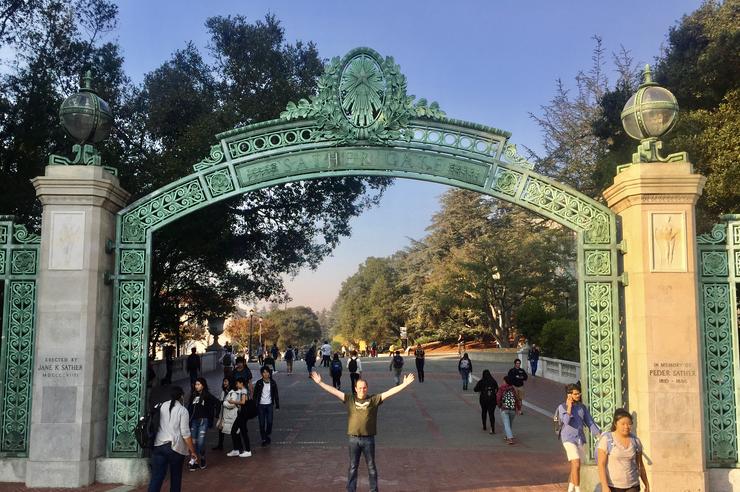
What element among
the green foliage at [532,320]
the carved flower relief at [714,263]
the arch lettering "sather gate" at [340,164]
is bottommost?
the green foliage at [532,320]

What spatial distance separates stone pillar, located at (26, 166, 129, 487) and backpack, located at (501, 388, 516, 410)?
735cm

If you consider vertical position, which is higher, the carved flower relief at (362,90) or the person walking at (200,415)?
the carved flower relief at (362,90)

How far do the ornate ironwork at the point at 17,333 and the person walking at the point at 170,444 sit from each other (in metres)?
2.78

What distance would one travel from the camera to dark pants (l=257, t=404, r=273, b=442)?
1235cm

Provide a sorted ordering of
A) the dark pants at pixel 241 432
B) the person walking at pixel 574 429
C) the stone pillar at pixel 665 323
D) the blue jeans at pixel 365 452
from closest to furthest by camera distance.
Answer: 1. the blue jeans at pixel 365 452
2. the stone pillar at pixel 665 323
3. the person walking at pixel 574 429
4. the dark pants at pixel 241 432

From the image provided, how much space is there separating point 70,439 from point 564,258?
100 feet

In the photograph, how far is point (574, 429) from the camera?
823 cm

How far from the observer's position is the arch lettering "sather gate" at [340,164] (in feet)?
29.9

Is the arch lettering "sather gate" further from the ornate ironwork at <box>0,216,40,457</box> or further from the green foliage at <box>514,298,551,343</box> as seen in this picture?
the green foliage at <box>514,298,551,343</box>

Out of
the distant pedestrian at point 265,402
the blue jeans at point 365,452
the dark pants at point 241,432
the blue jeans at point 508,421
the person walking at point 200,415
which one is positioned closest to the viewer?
the blue jeans at point 365,452

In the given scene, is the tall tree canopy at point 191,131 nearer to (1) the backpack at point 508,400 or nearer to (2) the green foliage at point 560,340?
(1) the backpack at point 508,400

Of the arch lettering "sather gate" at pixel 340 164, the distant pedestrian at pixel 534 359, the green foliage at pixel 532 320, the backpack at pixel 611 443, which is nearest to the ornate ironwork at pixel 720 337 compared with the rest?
the arch lettering "sather gate" at pixel 340 164

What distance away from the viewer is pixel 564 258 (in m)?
35.4

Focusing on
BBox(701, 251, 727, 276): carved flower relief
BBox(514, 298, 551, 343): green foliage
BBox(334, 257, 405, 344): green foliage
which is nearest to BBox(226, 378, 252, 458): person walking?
BBox(701, 251, 727, 276): carved flower relief
